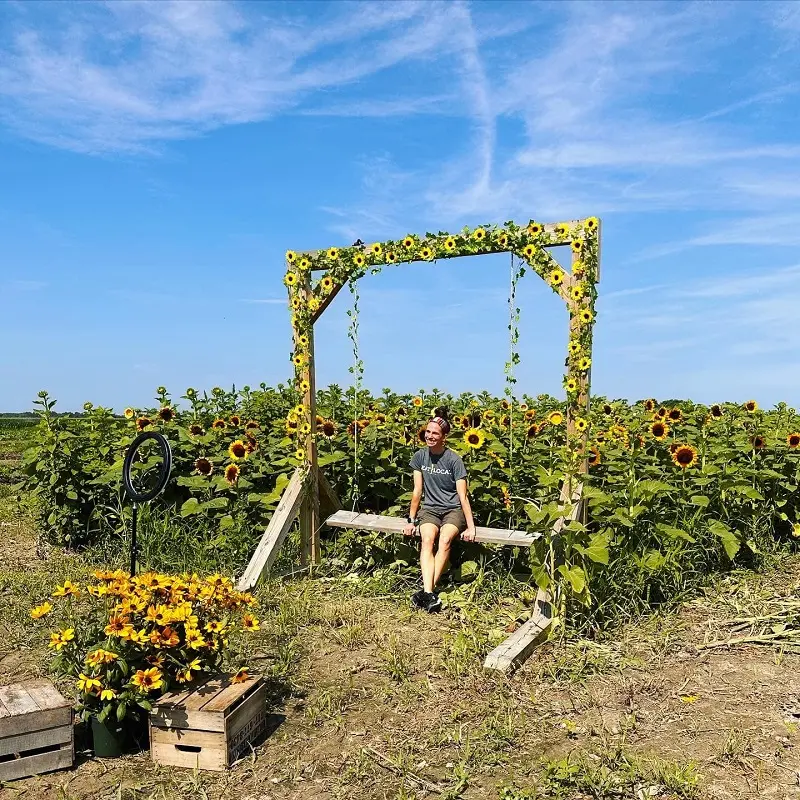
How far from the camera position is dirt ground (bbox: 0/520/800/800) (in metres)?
3.57

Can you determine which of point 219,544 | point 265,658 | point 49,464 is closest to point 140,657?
point 265,658

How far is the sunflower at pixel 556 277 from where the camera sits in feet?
18.4

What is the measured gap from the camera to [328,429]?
281 inches

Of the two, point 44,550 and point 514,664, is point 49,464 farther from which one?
point 514,664

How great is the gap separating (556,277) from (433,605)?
2.45 metres

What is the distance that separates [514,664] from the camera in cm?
466

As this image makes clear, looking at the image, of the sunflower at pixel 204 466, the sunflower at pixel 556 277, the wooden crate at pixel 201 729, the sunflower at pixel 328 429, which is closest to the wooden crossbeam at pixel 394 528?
the sunflower at pixel 328 429

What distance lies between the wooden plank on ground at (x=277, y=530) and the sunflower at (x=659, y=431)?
2897 mm

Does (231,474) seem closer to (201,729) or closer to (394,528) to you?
(394,528)

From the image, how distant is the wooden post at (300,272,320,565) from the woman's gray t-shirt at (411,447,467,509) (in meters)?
1.08

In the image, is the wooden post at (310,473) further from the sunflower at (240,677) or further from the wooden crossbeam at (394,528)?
the sunflower at (240,677)

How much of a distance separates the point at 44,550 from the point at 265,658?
A: 381 centimetres

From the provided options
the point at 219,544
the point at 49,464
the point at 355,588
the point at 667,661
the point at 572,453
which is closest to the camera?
the point at 667,661

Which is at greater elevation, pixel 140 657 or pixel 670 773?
pixel 140 657
